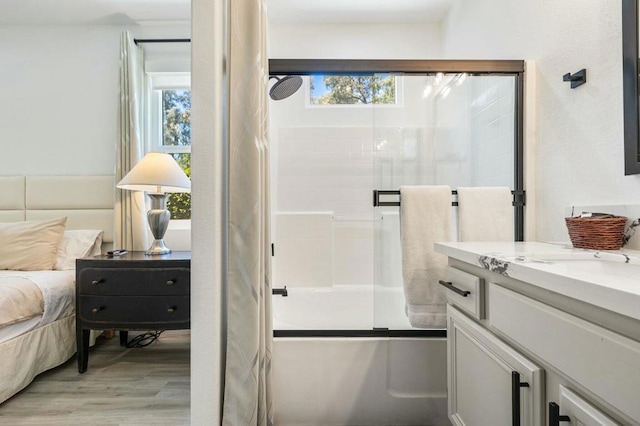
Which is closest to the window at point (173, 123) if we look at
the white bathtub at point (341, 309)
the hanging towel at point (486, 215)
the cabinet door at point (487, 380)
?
the white bathtub at point (341, 309)

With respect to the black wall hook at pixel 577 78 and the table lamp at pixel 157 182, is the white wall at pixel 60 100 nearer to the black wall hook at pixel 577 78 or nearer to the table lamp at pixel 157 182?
the table lamp at pixel 157 182

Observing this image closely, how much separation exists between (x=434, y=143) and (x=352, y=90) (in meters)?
0.87

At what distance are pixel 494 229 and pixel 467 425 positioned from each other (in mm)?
782

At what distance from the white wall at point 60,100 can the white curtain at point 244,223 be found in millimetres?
1771

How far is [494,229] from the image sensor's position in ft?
4.66

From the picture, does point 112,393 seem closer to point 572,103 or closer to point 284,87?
point 284,87

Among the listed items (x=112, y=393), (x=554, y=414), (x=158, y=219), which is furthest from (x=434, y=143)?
(x=112, y=393)

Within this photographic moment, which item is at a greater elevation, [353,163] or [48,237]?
[353,163]

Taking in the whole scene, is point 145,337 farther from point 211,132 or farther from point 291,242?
point 211,132

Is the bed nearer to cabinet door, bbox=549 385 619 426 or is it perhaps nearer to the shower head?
the shower head

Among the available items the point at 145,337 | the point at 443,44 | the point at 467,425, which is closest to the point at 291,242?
the point at 145,337

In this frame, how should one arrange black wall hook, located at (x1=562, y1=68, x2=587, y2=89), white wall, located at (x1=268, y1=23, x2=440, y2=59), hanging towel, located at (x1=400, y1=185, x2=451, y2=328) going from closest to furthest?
black wall hook, located at (x1=562, y1=68, x2=587, y2=89) < hanging towel, located at (x1=400, y1=185, x2=451, y2=328) < white wall, located at (x1=268, y1=23, x2=440, y2=59)

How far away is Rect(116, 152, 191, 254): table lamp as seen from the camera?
6.93ft

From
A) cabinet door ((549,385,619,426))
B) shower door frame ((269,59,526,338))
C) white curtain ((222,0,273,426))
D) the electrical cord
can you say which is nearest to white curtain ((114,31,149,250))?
the electrical cord
